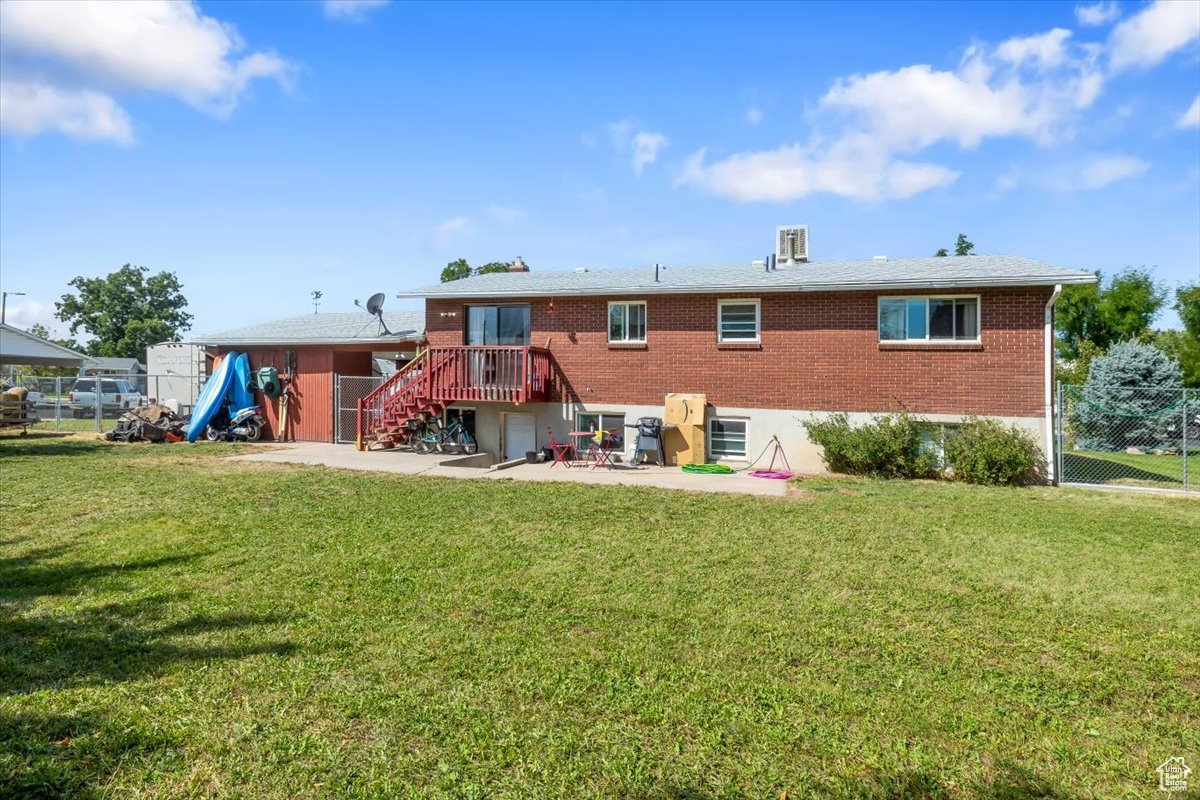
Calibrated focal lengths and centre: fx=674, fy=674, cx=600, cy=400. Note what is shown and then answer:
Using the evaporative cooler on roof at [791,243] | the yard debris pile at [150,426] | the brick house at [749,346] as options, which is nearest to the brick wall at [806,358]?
the brick house at [749,346]

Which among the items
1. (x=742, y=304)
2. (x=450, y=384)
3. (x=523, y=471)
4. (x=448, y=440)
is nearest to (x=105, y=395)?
(x=448, y=440)

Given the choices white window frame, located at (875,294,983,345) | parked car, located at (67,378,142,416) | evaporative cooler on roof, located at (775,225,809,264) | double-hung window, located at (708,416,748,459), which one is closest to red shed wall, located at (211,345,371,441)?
double-hung window, located at (708,416,748,459)

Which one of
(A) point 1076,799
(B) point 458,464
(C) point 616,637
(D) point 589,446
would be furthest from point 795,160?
(A) point 1076,799

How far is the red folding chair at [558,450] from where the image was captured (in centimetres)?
1521

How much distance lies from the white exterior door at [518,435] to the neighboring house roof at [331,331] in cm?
373

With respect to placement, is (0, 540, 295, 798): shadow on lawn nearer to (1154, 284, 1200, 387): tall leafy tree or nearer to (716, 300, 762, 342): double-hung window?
(716, 300, 762, 342): double-hung window

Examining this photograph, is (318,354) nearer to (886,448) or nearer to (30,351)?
(30,351)

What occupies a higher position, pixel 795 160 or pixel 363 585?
pixel 795 160

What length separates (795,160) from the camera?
Answer: 56.4 ft

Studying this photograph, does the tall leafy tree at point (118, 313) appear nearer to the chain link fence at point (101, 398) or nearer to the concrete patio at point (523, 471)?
the chain link fence at point (101, 398)

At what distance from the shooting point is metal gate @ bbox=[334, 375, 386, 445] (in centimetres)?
1909

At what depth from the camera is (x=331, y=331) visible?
65.1ft

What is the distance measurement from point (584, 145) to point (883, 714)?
45.6 ft

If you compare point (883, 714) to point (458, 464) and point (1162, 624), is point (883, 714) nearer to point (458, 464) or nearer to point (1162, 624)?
point (1162, 624)
